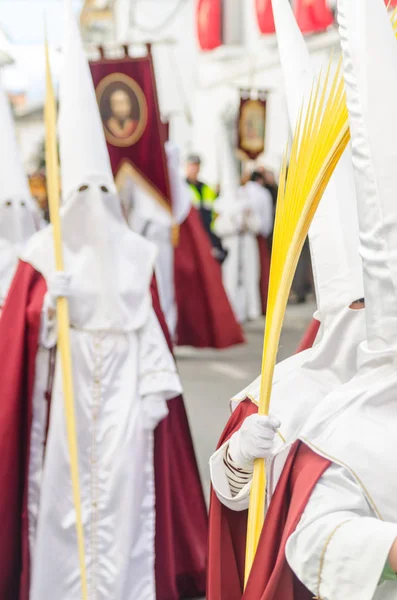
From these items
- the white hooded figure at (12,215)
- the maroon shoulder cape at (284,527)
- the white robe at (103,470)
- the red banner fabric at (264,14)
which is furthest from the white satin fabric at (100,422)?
the red banner fabric at (264,14)

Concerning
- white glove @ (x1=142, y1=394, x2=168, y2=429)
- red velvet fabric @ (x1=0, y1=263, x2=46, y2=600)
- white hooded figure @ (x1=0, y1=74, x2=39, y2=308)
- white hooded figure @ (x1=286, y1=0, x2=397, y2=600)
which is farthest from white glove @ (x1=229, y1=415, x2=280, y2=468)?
white hooded figure @ (x1=0, y1=74, x2=39, y2=308)

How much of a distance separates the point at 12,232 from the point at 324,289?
3351 mm

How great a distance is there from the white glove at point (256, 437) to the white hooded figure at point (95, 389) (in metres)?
1.67

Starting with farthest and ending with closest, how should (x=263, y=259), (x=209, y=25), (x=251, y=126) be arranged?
1. (x=209, y=25)
2. (x=263, y=259)
3. (x=251, y=126)

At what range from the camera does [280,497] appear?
175cm

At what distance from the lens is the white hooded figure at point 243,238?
37.8ft

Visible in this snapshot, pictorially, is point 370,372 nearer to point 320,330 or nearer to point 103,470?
point 320,330

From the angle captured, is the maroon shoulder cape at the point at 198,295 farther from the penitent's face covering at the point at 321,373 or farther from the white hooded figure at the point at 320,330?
the penitent's face covering at the point at 321,373

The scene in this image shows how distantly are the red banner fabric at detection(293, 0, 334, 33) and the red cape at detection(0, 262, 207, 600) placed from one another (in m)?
7.77

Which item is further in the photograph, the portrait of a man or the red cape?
the portrait of a man

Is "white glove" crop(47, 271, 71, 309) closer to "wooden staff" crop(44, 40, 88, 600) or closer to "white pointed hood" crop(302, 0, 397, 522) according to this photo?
"wooden staff" crop(44, 40, 88, 600)

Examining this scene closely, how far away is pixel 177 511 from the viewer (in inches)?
151

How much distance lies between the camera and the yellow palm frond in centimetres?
182

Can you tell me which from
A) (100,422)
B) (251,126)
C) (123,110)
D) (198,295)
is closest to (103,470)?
(100,422)
